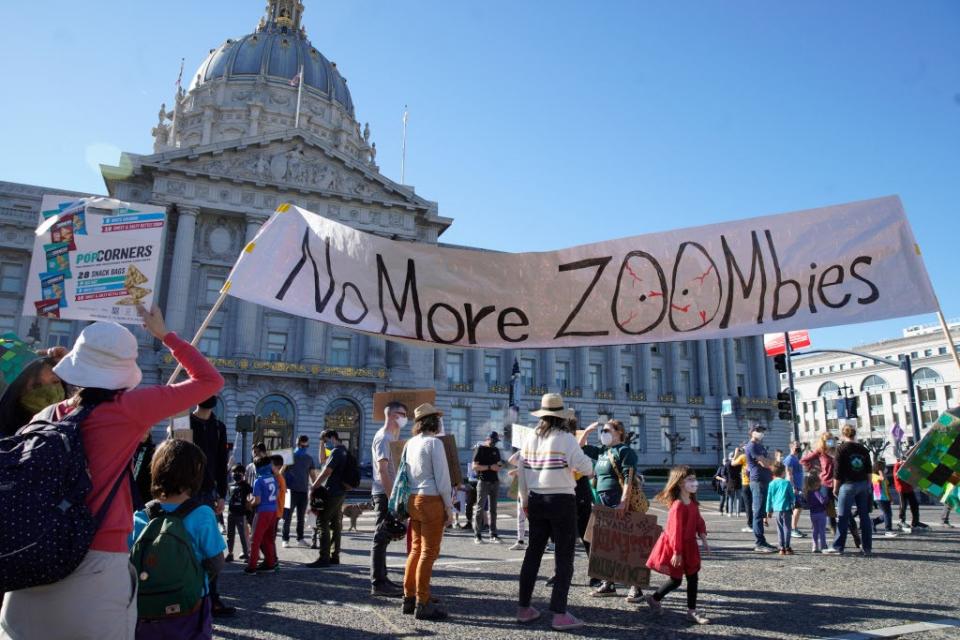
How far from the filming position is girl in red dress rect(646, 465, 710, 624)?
19.0ft

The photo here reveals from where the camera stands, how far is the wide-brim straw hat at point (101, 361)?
2711 millimetres

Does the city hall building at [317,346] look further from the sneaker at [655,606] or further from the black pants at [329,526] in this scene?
the sneaker at [655,606]

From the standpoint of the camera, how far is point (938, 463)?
434cm

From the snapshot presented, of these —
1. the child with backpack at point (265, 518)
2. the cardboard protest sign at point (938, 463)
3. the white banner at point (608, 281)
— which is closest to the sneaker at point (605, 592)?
the white banner at point (608, 281)

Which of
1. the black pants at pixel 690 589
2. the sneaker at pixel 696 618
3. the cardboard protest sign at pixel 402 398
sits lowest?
the sneaker at pixel 696 618

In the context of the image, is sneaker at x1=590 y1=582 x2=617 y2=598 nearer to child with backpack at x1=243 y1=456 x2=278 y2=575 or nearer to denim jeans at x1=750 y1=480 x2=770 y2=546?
child with backpack at x1=243 y1=456 x2=278 y2=575

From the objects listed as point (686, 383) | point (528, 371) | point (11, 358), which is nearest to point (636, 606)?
point (11, 358)

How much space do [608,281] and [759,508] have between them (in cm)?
671

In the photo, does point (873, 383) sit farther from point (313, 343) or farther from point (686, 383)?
point (313, 343)

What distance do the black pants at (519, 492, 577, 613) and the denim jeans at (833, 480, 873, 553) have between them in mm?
5941

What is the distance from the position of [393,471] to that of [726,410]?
946 inches

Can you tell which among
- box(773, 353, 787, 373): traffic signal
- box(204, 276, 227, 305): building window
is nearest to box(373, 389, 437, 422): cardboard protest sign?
box(773, 353, 787, 373): traffic signal

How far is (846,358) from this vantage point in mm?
94625

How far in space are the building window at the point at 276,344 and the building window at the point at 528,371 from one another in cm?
2074
